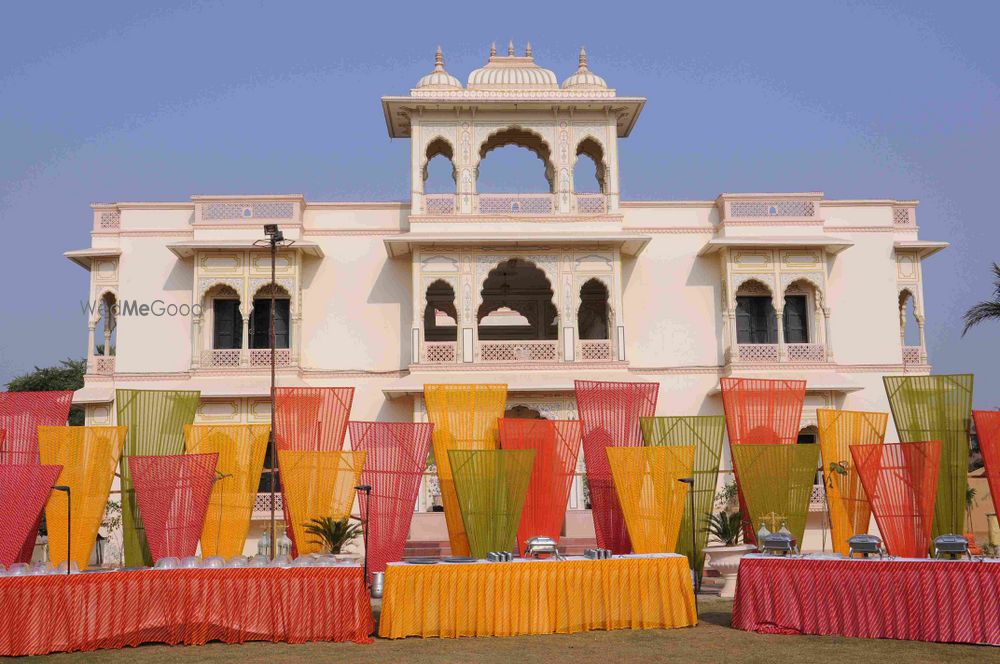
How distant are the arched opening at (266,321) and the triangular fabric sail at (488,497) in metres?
9.34

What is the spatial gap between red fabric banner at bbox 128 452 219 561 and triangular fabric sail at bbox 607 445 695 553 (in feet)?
19.7

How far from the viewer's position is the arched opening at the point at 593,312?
2444 centimetres

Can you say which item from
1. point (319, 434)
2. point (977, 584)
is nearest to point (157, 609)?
point (319, 434)

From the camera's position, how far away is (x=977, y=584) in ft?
32.9

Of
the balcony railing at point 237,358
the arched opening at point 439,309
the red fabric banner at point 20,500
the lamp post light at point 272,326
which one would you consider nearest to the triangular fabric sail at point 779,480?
the lamp post light at point 272,326

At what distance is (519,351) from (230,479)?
7775 millimetres

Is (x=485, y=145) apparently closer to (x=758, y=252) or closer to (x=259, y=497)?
(x=758, y=252)

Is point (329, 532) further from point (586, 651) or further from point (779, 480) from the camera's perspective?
point (779, 480)

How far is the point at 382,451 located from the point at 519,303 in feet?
35.6

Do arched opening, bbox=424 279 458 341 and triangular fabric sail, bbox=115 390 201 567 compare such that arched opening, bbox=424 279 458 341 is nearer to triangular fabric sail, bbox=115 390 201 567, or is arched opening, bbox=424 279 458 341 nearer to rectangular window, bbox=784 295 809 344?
rectangular window, bbox=784 295 809 344

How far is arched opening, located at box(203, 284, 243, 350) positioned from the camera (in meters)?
22.2

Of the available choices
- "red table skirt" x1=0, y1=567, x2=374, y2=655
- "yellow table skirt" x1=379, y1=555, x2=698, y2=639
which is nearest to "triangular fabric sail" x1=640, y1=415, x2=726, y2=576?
"yellow table skirt" x1=379, y1=555, x2=698, y2=639

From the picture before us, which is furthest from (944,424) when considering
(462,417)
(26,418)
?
(26,418)

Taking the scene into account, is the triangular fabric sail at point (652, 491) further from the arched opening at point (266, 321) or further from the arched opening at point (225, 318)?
the arched opening at point (225, 318)
